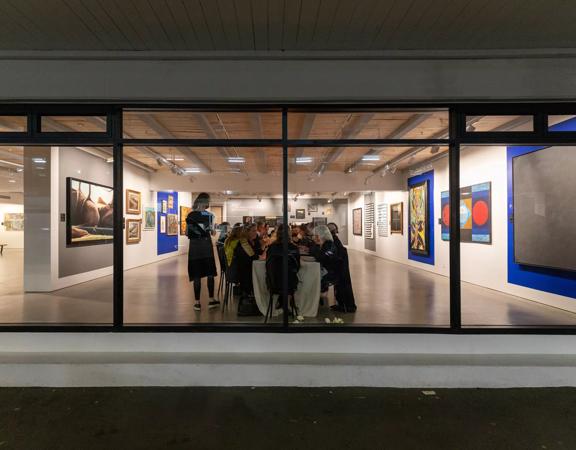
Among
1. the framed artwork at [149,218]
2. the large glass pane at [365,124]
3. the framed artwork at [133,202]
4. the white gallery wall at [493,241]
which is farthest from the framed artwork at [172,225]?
the white gallery wall at [493,241]

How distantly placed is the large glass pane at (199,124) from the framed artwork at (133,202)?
4.99 m

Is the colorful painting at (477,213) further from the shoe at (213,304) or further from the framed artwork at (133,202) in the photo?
the framed artwork at (133,202)

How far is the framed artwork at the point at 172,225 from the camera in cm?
1118

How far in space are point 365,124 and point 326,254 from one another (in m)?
2.06

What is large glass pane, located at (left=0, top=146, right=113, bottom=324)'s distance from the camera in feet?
19.5

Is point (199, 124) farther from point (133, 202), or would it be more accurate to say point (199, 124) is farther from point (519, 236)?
point (519, 236)

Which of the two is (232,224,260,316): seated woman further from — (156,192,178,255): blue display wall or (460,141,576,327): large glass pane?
(156,192,178,255): blue display wall

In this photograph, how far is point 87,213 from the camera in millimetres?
7457

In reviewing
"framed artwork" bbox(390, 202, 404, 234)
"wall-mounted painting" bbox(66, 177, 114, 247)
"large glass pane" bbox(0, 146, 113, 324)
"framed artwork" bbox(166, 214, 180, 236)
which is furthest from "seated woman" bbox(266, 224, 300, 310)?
"framed artwork" bbox(166, 214, 180, 236)

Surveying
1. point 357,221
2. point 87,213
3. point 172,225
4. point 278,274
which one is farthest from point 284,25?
point 357,221

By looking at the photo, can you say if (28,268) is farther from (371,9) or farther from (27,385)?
(371,9)

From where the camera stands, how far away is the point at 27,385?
3191mm
